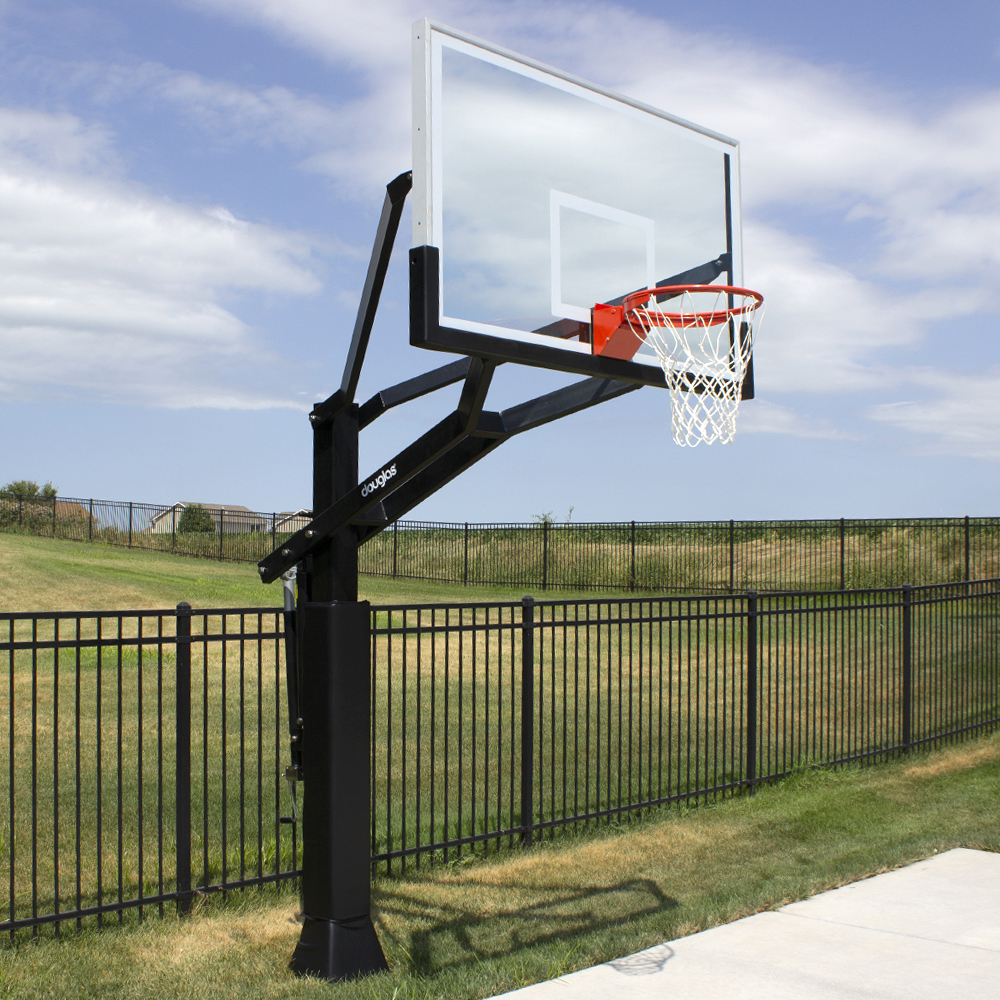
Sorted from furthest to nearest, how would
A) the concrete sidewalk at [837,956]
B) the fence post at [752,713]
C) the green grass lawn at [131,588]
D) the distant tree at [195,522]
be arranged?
1. the distant tree at [195,522]
2. the green grass lawn at [131,588]
3. the fence post at [752,713]
4. the concrete sidewalk at [837,956]

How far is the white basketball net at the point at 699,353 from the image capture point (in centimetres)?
504

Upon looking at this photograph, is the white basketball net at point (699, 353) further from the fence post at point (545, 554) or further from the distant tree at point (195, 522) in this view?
the distant tree at point (195, 522)

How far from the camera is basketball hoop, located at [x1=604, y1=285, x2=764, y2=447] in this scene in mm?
5012

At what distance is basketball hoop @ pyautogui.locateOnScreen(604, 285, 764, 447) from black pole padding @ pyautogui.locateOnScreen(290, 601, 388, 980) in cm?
197

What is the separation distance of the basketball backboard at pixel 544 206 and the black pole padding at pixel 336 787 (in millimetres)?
1661

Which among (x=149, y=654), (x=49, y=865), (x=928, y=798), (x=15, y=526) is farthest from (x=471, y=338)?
(x=15, y=526)

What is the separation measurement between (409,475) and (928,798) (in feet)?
19.9

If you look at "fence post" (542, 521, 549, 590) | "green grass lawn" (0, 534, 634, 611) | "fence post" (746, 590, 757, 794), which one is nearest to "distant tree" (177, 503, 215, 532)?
"green grass lawn" (0, 534, 634, 611)

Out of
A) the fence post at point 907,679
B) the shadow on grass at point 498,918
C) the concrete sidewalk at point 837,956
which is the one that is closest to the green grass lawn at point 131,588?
the fence post at point 907,679

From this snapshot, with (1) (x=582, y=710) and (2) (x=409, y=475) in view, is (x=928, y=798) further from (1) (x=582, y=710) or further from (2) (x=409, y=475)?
(2) (x=409, y=475)

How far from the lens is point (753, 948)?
15.7ft

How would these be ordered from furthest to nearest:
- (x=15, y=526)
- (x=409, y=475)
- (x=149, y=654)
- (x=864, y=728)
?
1. (x=15, y=526)
2. (x=149, y=654)
3. (x=864, y=728)
4. (x=409, y=475)

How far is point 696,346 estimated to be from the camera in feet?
17.5

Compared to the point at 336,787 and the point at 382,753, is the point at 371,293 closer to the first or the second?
the point at 336,787
